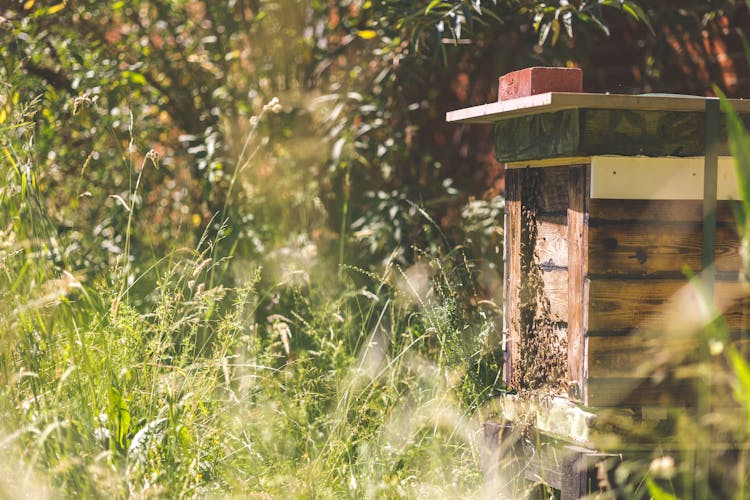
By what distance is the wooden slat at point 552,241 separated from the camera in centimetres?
262

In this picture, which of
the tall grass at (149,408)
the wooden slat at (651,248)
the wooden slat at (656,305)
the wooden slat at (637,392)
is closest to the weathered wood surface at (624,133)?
the wooden slat at (651,248)

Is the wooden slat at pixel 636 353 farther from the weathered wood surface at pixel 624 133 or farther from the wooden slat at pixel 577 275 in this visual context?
the weathered wood surface at pixel 624 133

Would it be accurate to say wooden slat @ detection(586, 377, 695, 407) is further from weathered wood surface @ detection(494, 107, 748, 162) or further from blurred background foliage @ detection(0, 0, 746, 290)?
blurred background foliage @ detection(0, 0, 746, 290)

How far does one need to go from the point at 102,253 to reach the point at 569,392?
10.2 feet

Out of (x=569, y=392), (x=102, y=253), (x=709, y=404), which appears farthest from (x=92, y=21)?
(x=709, y=404)

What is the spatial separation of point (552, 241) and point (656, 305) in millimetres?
400

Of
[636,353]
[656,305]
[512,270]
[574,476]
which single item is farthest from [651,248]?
[574,476]

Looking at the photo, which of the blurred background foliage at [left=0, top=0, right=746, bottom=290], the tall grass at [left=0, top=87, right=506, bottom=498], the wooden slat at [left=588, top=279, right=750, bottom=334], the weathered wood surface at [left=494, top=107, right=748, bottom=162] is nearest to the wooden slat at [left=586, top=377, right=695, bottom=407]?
the wooden slat at [left=588, top=279, right=750, bottom=334]

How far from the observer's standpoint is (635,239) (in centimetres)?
244

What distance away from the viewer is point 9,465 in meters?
1.97

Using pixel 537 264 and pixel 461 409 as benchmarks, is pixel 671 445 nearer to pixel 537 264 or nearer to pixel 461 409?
pixel 537 264

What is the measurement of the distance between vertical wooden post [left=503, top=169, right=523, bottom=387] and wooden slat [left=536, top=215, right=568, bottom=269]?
0.25 feet

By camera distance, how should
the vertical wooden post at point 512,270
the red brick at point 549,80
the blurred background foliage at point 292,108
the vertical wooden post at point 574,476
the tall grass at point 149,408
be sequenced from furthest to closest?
the blurred background foliage at point 292,108 < the vertical wooden post at point 512,270 < the red brick at point 549,80 < the vertical wooden post at point 574,476 < the tall grass at point 149,408

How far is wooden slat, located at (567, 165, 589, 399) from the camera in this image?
243cm
